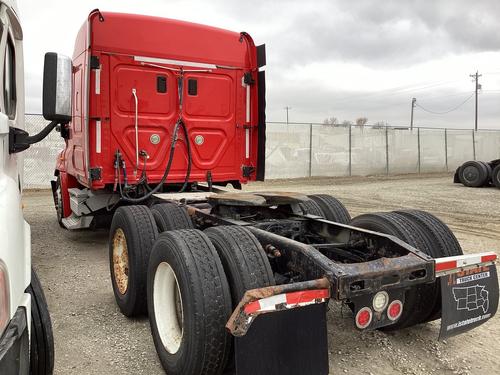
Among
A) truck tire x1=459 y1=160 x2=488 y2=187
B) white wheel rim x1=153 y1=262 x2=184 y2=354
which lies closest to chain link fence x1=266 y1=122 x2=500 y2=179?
truck tire x1=459 y1=160 x2=488 y2=187

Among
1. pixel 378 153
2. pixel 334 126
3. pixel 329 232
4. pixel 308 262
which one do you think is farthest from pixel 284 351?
pixel 378 153

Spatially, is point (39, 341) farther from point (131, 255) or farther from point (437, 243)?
point (437, 243)

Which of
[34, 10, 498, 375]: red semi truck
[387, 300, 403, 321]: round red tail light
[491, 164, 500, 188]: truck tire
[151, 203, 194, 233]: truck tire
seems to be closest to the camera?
[34, 10, 498, 375]: red semi truck

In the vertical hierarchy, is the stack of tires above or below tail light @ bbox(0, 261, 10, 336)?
above

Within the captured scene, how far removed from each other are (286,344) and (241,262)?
583mm

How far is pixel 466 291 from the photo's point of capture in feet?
10.0

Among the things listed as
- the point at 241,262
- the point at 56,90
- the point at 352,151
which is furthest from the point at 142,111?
the point at 352,151

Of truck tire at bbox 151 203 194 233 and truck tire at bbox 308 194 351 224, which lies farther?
truck tire at bbox 308 194 351 224

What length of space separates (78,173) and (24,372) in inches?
184

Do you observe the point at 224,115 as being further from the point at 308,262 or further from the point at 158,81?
the point at 308,262

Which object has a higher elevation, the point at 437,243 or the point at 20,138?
the point at 20,138

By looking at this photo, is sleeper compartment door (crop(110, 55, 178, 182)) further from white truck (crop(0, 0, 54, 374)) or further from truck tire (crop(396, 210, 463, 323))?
truck tire (crop(396, 210, 463, 323))

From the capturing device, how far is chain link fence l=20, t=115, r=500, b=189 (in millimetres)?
19562

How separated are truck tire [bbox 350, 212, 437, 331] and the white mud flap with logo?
32cm
